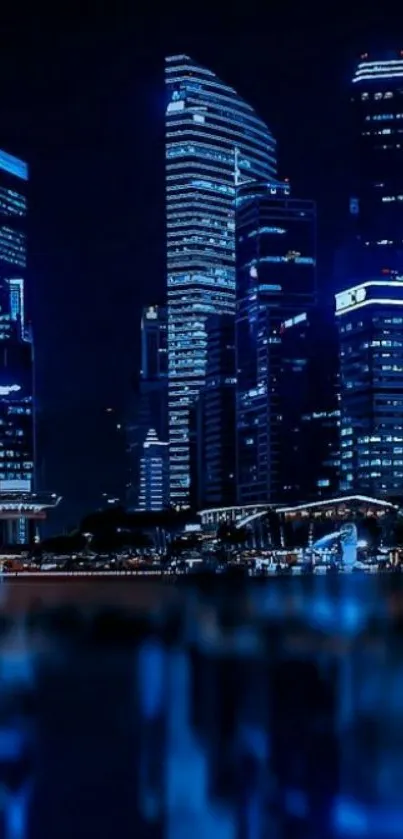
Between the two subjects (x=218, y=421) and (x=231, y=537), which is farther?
(x=218, y=421)

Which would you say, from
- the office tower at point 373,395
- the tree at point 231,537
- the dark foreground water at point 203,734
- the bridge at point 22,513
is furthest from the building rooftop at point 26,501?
the dark foreground water at point 203,734

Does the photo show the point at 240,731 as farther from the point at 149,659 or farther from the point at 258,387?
the point at 258,387

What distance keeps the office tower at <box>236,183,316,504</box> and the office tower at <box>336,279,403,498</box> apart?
18.2 meters

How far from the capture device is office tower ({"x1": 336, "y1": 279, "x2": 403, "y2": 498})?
427ft

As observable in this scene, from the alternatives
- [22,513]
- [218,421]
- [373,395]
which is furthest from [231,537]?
[218,421]

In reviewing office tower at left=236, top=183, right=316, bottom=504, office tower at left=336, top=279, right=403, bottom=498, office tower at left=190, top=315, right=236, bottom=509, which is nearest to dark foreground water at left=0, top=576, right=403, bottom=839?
office tower at left=336, top=279, right=403, bottom=498

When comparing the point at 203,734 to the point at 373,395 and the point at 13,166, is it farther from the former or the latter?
the point at 13,166

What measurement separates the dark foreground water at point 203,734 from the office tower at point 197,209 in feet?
482

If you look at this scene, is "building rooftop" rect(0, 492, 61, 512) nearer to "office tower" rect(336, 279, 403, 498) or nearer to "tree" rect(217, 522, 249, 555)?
"tree" rect(217, 522, 249, 555)

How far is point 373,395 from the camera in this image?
130m

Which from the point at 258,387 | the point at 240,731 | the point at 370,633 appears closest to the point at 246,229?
the point at 258,387

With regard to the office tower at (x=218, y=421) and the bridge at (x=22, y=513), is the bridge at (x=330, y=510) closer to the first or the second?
the bridge at (x=22, y=513)

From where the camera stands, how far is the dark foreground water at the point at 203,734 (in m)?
11.1

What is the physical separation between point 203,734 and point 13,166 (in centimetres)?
17430
